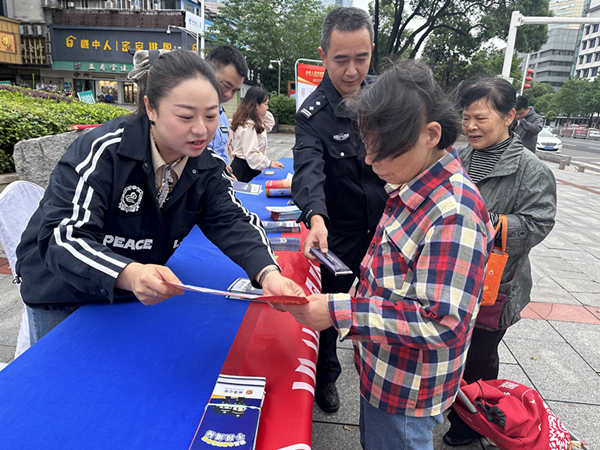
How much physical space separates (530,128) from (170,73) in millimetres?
6954

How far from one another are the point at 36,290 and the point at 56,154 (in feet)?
8.98

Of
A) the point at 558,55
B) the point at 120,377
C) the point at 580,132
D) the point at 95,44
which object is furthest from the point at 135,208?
the point at 558,55

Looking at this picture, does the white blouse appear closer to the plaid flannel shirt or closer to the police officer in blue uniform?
the police officer in blue uniform

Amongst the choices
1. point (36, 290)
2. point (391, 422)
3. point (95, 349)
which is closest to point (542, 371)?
point (391, 422)

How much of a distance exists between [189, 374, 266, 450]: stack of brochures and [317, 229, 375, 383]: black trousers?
3.57ft

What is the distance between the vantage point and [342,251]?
216cm

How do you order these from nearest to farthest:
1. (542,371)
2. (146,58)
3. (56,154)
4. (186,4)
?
(146,58), (542,371), (56,154), (186,4)

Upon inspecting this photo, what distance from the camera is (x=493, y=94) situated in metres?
1.84

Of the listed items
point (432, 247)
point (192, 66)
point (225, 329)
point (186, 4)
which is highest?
point (186, 4)

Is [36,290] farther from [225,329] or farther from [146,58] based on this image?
[146,58]

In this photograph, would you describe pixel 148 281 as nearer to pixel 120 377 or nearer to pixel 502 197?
pixel 120 377

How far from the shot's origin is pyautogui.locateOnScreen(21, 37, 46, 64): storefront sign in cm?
2270

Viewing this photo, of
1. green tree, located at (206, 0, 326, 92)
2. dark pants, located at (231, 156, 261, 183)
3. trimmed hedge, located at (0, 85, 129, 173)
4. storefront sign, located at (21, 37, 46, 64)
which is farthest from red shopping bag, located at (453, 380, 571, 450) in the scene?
storefront sign, located at (21, 37, 46, 64)

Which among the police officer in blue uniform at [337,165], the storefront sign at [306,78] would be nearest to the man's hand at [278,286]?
the police officer in blue uniform at [337,165]
